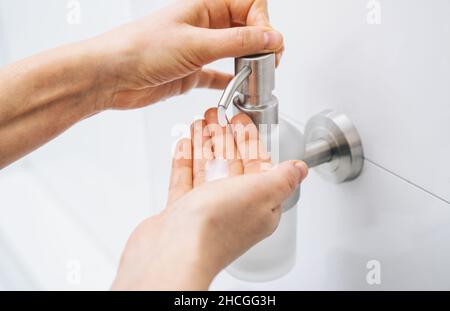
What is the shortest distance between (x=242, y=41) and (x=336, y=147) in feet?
0.41

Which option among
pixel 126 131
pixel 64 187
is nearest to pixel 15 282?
pixel 64 187

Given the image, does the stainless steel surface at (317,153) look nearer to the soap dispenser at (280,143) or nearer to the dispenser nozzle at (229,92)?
the soap dispenser at (280,143)

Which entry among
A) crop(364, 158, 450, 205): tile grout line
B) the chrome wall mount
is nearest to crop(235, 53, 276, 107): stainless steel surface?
the chrome wall mount

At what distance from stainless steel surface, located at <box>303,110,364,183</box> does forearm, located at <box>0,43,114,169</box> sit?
0.20m

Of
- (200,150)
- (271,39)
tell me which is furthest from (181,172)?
(271,39)

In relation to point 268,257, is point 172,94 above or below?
above

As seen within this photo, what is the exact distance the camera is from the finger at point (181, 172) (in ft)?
1.42

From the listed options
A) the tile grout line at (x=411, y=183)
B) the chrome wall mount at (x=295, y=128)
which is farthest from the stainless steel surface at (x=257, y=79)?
the tile grout line at (x=411, y=183)

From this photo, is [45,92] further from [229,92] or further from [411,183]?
[411,183]

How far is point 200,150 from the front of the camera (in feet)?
1.50

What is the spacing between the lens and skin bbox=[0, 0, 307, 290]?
347 millimetres
